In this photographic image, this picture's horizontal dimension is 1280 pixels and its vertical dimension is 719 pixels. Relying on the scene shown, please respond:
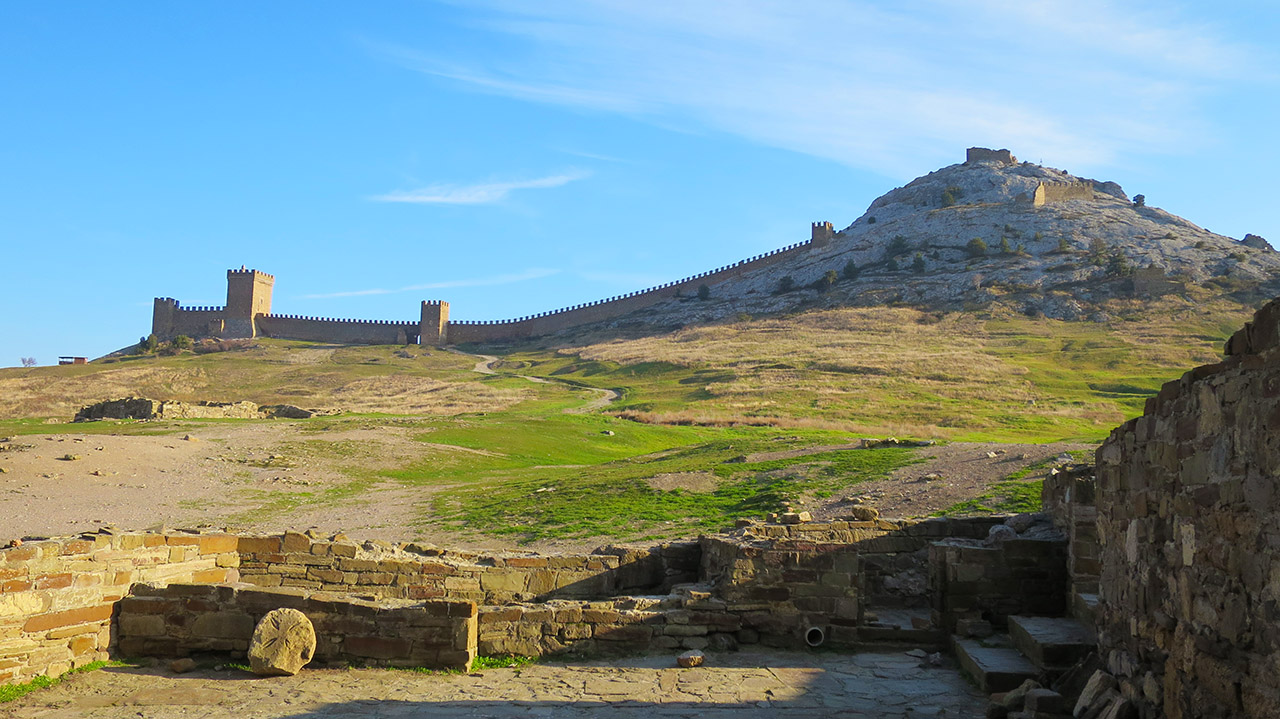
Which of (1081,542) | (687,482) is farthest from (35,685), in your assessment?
(687,482)

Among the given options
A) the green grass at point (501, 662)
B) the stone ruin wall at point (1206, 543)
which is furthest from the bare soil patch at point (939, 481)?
the stone ruin wall at point (1206, 543)

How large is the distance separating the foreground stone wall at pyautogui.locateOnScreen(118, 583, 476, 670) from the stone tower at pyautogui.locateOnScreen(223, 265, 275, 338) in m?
116

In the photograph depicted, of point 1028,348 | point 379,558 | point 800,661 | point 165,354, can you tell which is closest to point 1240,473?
point 800,661

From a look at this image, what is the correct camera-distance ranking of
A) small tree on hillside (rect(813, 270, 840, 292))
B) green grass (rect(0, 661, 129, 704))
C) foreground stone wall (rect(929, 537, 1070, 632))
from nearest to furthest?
green grass (rect(0, 661, 129, 704))
foreground stone wall (rect(929, 537, 1070, 632))
small tree on hillside (rect(813, 270, 840, 292))

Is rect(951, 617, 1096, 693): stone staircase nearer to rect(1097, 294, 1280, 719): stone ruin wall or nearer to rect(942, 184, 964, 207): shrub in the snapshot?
rect(1097, 294, 1280, 719): stone ruin wall

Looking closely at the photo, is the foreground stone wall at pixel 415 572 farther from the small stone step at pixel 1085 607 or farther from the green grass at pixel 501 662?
the small stone step at pixel 1085 607

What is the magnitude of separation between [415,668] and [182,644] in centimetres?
273

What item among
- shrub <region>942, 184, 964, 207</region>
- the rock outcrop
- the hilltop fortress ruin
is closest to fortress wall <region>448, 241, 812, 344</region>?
the hilltop fortress ruin

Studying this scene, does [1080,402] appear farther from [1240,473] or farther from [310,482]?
[1240,473]

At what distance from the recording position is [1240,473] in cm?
545

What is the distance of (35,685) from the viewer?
29.7 ft

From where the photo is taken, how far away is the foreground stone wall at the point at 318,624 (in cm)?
1004

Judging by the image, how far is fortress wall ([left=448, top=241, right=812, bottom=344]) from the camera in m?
119

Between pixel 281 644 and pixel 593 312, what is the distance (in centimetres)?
11043
